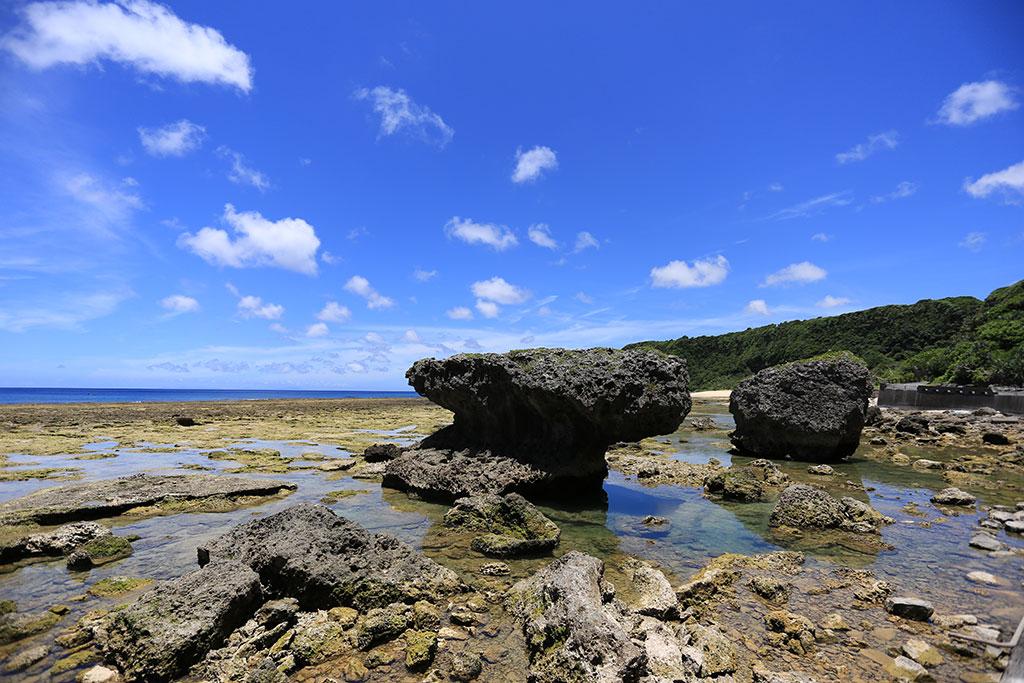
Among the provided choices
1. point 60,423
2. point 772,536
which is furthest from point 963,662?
point 60,423

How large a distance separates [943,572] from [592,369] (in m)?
8.46

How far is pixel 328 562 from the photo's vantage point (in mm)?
7730

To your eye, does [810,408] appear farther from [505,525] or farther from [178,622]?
[178,622]

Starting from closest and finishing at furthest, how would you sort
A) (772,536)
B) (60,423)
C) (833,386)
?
(772,536) → (833,386) → (60,423)

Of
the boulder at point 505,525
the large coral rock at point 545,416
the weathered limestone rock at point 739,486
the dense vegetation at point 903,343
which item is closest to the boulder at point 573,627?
the boulder at point 505,525

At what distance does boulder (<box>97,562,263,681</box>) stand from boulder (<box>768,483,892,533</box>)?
38.3ft

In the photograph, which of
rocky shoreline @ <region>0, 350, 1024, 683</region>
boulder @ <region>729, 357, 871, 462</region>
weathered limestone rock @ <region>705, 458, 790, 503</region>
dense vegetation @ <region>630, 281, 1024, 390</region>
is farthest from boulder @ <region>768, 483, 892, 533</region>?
dense vegetation @ <region>630, 281, 1024, 390</region>

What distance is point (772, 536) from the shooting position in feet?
36.6

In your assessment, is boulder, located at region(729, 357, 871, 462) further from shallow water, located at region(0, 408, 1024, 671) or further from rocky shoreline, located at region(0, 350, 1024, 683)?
rocky shoreline, located at region(0, 350, 1024, 683)

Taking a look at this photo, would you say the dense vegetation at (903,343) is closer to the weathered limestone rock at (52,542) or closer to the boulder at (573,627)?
the boulder at (573,627)

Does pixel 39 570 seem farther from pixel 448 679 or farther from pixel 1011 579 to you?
pixel 1011 579

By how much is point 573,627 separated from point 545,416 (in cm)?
983

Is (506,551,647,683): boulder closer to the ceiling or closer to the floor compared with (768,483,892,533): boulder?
closer to the ceiling

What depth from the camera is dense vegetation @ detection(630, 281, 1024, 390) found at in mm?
47062
